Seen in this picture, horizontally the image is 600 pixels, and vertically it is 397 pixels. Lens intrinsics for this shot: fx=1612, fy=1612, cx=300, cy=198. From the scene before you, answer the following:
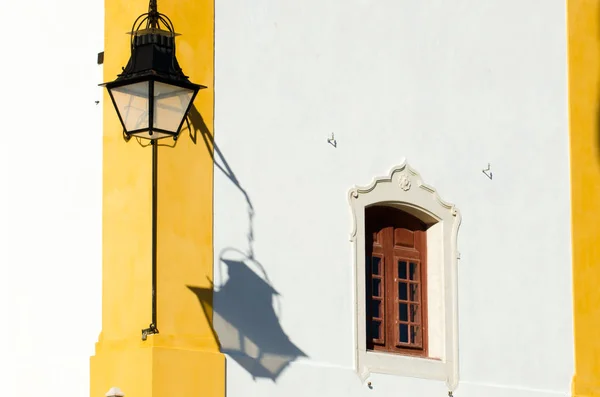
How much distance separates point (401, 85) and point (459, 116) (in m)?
0.78

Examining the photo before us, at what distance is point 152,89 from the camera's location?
11.9m

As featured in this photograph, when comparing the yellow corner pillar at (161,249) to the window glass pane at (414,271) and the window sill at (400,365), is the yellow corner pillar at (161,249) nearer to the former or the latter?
the window sill at (400,365)

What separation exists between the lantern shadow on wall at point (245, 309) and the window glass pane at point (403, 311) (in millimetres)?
1504

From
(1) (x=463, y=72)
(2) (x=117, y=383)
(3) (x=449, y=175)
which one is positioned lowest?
(2) (x=117, y=383)

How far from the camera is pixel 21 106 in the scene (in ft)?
46.1

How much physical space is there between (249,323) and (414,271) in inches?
89.6

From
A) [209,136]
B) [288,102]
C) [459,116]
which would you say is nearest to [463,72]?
[459,116]

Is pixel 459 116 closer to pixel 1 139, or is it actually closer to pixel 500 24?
pixel 500 24

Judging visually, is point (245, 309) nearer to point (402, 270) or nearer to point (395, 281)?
point (395, 281)

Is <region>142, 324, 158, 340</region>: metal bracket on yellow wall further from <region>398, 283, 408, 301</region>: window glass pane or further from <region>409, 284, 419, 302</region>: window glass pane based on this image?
<region>409, 284, 419, 302</region>: window glass pane

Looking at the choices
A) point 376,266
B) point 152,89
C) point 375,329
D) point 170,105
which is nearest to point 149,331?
point 170,105

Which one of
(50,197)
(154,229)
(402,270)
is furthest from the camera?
(402,270)

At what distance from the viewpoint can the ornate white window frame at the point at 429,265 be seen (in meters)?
14.2

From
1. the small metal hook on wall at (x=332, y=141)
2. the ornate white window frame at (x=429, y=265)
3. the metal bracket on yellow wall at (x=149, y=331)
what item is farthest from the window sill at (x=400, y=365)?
the metal bracket on yellow wall at (x=149, y=331)
